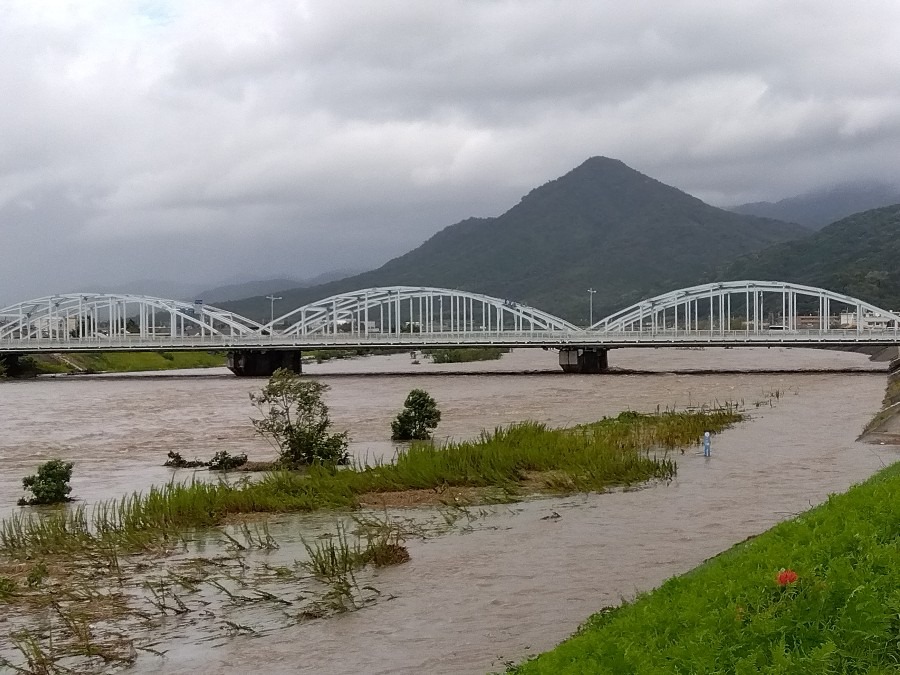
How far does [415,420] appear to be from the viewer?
99.0 feet

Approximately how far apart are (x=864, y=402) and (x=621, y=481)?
26388 mm

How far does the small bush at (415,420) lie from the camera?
30.1 metres

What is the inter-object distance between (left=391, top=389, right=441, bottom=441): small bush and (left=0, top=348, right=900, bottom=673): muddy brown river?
0.77m

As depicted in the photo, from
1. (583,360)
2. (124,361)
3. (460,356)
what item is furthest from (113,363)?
(583,360)

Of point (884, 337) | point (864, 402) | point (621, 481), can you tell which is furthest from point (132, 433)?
point (884, 337)

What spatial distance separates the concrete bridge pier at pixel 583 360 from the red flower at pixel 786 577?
71.9 metres

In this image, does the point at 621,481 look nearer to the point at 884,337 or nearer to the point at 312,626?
the point at 312,626

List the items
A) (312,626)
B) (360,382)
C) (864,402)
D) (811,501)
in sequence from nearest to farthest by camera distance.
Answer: (312,626)
(811,501)
(864,402)
(360,382)

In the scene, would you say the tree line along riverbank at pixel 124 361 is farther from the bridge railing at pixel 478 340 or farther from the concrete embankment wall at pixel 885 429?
the concrete embankment wall at pixel 885 429

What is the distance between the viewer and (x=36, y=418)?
44.4m

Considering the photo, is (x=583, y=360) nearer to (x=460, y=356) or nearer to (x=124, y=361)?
(x=460, y=356)

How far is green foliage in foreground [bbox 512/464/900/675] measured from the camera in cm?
651

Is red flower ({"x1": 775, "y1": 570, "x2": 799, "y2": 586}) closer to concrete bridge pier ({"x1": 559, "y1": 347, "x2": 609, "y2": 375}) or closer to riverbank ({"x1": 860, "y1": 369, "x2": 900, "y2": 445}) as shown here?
riverbank ({"x1": 860, "y1": 369, "x2": 900, "y2": 445})

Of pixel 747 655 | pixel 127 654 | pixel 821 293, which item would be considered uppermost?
pixel 821 293
